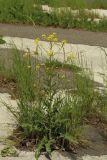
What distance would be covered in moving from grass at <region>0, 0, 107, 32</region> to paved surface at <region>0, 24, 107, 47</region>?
25 cm

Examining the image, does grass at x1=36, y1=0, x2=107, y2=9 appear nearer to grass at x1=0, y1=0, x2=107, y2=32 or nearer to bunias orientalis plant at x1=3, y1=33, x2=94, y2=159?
grass at x1=0, y1=0, x2=107, y2=32

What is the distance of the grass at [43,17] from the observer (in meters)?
11.8

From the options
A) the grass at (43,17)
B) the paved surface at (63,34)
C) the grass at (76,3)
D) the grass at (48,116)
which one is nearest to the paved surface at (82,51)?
the paved surface at (63,34)

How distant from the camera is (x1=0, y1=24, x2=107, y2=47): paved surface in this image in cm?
1068

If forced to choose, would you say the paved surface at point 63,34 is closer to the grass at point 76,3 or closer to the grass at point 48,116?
the grass at point 76,3

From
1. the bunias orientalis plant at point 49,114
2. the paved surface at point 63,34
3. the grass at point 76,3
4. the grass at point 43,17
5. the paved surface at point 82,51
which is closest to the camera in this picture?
the bunias orientalis plant at point 49,114

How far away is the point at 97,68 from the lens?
341 inches

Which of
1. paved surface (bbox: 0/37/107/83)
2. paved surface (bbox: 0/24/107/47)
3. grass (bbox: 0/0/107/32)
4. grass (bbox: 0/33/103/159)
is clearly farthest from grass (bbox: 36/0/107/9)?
grass (bbox: 0/33/103/159)

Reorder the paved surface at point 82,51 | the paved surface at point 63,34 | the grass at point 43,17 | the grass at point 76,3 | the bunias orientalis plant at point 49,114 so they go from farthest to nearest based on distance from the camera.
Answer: the grass at point 76,3, the grass at point 43,17, the paved surface at point 63,34, the paved surface at point 82,51, the bunias orientalis plant at point 49,114

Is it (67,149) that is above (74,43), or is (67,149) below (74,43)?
below

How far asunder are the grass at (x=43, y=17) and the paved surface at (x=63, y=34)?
25cm

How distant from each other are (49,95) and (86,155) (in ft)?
2.27

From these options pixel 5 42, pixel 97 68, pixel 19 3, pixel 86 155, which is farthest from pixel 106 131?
pixel 19 3

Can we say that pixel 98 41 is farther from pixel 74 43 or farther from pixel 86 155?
pixel 86 155
